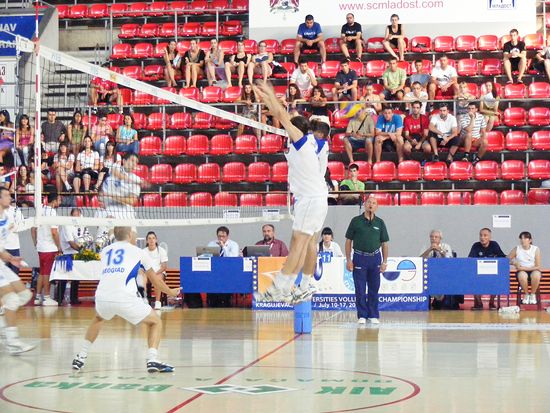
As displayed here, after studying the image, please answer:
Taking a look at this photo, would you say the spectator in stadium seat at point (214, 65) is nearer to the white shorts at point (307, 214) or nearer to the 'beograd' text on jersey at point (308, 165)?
the 'beograd' text on jersey at point (308, 165)

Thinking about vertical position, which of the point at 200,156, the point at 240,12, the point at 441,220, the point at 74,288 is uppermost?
the point at 240,12

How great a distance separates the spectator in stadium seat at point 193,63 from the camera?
25.0 metres

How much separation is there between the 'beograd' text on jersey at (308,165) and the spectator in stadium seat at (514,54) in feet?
48.7

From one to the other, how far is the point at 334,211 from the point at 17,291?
9.79m

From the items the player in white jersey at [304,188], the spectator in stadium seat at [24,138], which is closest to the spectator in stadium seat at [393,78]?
the spectator in stadium seat at [24,138]

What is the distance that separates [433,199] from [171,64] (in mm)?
8279

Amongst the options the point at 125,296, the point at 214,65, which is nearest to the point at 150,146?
the point at 214,65

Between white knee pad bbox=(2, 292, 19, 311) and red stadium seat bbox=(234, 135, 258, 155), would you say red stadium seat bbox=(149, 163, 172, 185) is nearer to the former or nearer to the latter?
red stadium seat bbox=(234, 135, 258, 155)

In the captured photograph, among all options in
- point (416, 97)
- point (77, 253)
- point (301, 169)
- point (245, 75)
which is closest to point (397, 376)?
point (301, 169)

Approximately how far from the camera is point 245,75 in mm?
25297

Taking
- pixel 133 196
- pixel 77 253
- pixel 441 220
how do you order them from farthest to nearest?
pixel 441 220, pixel 77 253, pixel 133 196

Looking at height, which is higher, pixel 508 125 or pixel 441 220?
pixel 508 125

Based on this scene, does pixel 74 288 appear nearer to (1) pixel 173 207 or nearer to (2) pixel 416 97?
(1) pixel 173 207

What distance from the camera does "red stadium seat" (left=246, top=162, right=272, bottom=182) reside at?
891 inches
